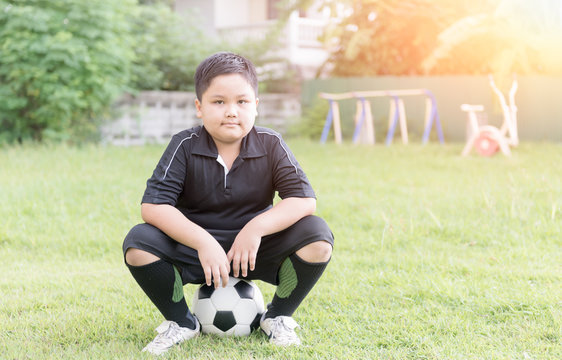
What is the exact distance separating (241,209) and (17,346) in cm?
108

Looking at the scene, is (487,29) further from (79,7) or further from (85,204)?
(85,204)

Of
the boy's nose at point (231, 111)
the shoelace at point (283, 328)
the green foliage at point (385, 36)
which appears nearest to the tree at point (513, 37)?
the green foliage at point (385, 36)

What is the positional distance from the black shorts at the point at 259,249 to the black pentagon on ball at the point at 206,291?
61 mm

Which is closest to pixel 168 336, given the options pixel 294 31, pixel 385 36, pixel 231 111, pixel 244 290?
pixel 244 290

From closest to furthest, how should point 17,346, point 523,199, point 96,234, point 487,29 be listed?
point 17,346, point 96,234, point 523,199, point 487,29

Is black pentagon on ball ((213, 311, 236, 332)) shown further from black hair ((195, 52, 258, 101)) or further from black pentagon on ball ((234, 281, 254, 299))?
black hair ((195, 52, 258, 101))

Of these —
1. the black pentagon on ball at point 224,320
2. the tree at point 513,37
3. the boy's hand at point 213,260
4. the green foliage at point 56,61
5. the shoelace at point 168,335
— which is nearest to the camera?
the boy's hand at point 213,260

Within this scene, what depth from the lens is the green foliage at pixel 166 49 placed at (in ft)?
41.3

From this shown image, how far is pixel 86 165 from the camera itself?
8094 millimetres

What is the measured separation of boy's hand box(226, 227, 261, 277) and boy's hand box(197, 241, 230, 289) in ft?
0.18

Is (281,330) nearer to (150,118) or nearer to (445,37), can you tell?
(445,37)

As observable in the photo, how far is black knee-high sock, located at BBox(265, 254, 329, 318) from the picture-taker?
2.61m

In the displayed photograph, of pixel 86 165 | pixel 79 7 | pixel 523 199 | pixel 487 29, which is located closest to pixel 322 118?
pixel 487 29

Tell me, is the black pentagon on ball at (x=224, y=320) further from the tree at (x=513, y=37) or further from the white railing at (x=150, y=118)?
the tree at (x=513, y=37)
